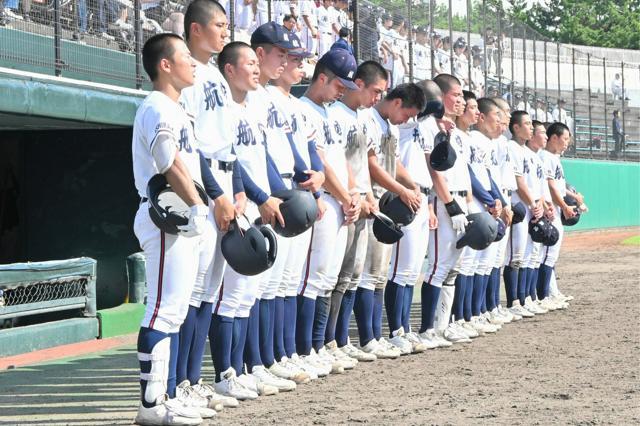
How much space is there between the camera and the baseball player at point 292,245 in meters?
7.17

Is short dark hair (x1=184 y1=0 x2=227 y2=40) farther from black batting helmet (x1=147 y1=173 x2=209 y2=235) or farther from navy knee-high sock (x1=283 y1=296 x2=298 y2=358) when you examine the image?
navy knee-high sock (x1=283 y1=296 x2=298 y2=358)

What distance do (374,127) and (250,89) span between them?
196cm

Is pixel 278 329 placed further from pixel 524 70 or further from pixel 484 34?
pixel 524 70

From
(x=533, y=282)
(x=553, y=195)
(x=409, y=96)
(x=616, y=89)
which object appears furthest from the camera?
(x=616, y=89)

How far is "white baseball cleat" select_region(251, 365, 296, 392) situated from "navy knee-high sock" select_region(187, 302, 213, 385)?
686 millimetres

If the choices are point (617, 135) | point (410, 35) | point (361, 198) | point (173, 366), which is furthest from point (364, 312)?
point (617, 135)

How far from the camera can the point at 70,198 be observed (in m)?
12.0

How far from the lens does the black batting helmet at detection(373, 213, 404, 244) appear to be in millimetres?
8203

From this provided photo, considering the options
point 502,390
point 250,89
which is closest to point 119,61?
point 250,89

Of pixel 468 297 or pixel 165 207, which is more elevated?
pixel 165 207

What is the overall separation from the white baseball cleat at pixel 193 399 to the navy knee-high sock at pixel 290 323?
121 centimetres

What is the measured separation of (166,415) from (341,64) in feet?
9.94

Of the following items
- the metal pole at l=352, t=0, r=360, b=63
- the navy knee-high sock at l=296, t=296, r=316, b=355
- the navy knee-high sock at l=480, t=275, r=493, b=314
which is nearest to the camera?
the navy knee-high sock at l=296, t=296, r=316, b=355

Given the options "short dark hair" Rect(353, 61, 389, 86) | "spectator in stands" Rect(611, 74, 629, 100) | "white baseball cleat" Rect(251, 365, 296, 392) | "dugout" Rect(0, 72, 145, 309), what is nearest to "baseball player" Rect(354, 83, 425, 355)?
"short dark hair" Rect(353, 61, 389, 86)
